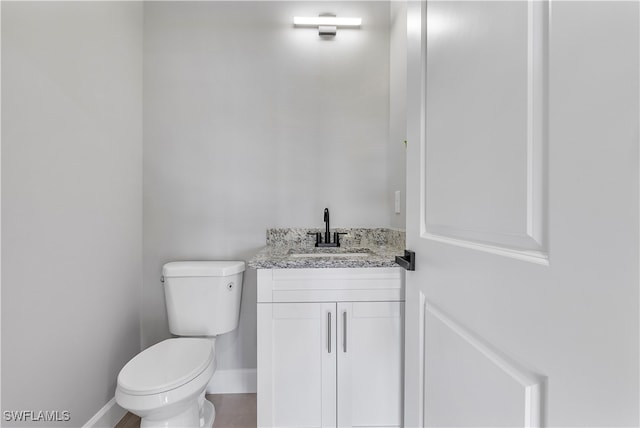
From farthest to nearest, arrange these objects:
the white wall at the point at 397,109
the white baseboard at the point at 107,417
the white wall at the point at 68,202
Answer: the white wall at the point at 397,109
the white baseboard at the point at 107,417
the white wall at the point at 68,202

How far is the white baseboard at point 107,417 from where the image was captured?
1.36m

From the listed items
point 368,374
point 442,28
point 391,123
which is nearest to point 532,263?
point 442,28

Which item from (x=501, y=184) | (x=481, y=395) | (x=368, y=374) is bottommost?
(x=368, y=374)

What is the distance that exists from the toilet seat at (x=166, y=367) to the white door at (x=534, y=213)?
36.7 inches

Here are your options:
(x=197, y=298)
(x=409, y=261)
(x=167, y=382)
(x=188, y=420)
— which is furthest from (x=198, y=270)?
(x=409, y=261)

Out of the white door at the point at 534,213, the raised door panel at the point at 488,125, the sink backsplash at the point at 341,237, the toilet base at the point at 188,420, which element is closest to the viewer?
the white door at the point at 534,213

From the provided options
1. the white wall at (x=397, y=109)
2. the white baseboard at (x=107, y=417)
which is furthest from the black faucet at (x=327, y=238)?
the white baseboard at (x=107, y=417)

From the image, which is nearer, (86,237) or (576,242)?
(576,242)

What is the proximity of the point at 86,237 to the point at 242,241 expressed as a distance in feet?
2.51

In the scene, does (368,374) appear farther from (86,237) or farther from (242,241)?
(86,237)

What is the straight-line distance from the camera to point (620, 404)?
0.32 meters

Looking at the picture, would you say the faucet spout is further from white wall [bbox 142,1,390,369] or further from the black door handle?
the black door handle

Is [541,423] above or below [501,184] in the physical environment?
below

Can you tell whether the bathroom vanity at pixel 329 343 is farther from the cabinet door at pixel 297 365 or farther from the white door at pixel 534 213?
the white door at pixel 534 213
